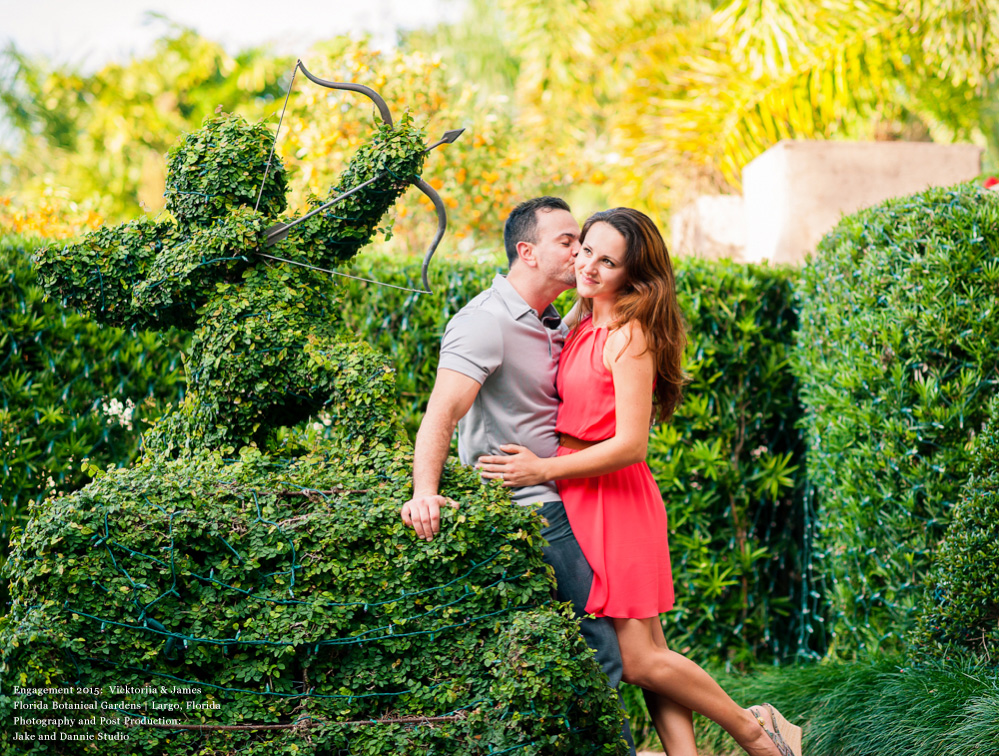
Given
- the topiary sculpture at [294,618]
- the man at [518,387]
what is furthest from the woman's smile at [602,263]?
Answer: the topiary sculpture at [294,618]

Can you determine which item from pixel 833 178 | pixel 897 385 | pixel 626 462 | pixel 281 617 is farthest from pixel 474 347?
pixel 833 178

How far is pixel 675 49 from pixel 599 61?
218 cm

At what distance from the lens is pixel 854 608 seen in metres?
4.19

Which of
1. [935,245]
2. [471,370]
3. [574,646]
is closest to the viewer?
[574,646]

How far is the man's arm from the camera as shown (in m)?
2.52

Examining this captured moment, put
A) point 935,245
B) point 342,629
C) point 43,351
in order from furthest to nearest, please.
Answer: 1. point 43,351
2. point 935,245
3. point 342,629

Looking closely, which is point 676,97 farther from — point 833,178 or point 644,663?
point 644,663

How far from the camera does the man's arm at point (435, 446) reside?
2.52 m

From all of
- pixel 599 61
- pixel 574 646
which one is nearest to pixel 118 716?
pixel 574 646

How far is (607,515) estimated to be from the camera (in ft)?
9.40

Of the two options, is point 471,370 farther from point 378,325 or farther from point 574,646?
point 378,325

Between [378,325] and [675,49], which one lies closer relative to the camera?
[378,325]

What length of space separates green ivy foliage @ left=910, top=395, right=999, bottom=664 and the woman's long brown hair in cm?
160

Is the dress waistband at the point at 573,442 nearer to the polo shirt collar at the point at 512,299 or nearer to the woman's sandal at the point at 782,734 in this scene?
the polo shirt collar at the point at 512,299
